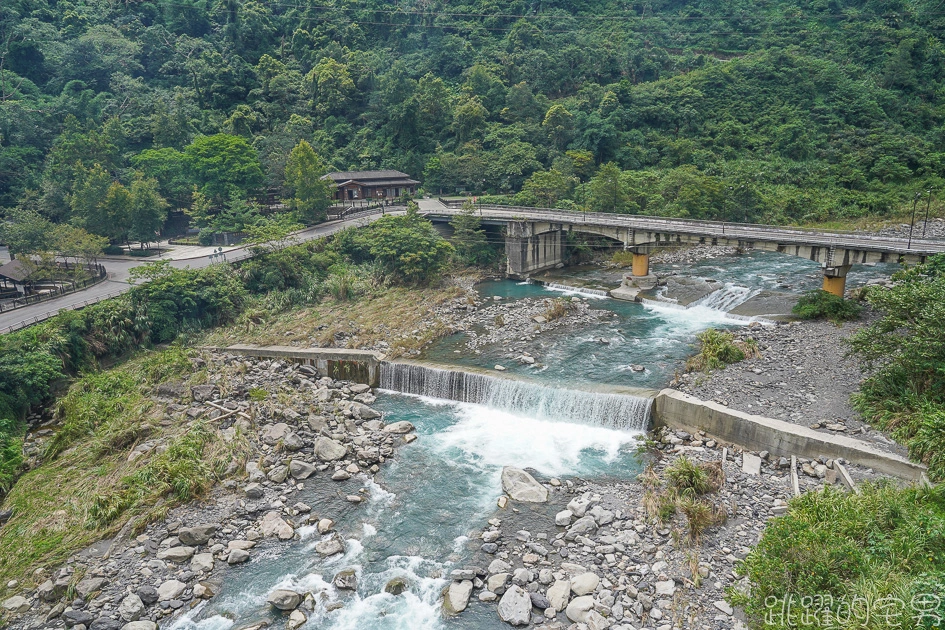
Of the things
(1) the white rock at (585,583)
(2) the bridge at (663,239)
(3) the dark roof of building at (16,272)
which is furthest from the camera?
(3) the dark roof of building at (16,272)

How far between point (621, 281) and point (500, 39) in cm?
6162

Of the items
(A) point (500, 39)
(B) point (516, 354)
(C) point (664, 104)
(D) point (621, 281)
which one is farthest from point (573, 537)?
(A) point (500, 39)

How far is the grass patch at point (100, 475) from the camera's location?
16984 mm

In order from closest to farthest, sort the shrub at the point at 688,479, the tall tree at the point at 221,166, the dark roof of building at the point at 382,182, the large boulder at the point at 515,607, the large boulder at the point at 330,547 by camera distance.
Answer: the large boulder at the point at 515,607, the large boulder at the point at 330,547, the shrub at the point at 688,479, the tall tree at the point at 221,166, the dark roof of building at the point at 382,182

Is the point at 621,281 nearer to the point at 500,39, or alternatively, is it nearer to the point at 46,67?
the point at 500,39

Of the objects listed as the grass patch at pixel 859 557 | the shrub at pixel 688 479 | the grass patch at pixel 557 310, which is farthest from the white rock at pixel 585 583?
the grass patch at pixel 557 310

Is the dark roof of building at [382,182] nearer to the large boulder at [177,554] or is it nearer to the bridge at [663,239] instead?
the bridge at [663,239]

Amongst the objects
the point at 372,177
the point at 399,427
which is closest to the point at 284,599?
the point at 399,427

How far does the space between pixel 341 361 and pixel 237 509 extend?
435 inches

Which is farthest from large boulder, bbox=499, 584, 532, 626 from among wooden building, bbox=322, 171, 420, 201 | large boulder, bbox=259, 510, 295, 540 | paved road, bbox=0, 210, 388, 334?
wooden building, bbox=322, 171, 420, 201

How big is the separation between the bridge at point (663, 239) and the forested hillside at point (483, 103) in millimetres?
7242

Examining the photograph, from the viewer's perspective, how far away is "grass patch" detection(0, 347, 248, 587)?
17.0 meters

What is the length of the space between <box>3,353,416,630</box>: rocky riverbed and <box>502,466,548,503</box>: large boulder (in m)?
4.96

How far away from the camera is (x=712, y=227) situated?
124 ft
